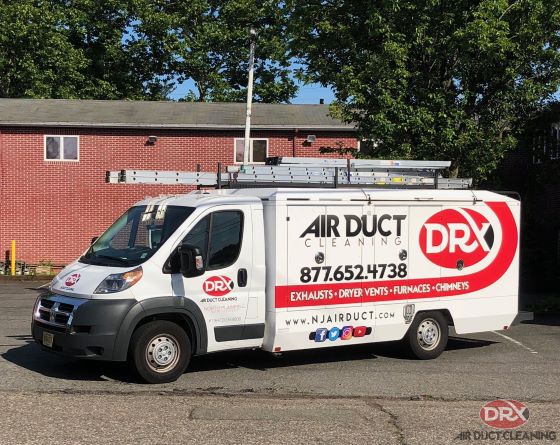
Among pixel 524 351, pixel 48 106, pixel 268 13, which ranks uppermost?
pixel 268 13

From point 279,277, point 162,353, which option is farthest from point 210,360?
point 279,277

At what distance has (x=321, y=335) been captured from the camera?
8586 millimetres

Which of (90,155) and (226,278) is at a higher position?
(90,155)

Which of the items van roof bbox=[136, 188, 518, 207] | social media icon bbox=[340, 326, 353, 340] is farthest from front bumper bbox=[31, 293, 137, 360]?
social media icon bbox=[340, 326, 353, 340]

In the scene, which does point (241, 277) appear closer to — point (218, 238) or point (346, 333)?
point (218, 238)

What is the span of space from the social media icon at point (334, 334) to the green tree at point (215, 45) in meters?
30.5

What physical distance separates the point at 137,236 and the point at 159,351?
55.4 inches

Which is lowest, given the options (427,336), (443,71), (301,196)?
(427,336)

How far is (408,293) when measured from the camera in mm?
9250

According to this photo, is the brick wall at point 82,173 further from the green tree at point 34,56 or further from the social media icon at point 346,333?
the social media icon at point 346,333

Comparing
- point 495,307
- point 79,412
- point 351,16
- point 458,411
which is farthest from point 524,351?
point 351,16

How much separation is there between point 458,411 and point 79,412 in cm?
367

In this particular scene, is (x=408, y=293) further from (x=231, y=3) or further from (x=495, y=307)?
(x=231, y=3)

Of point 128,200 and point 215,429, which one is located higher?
point 128,200
